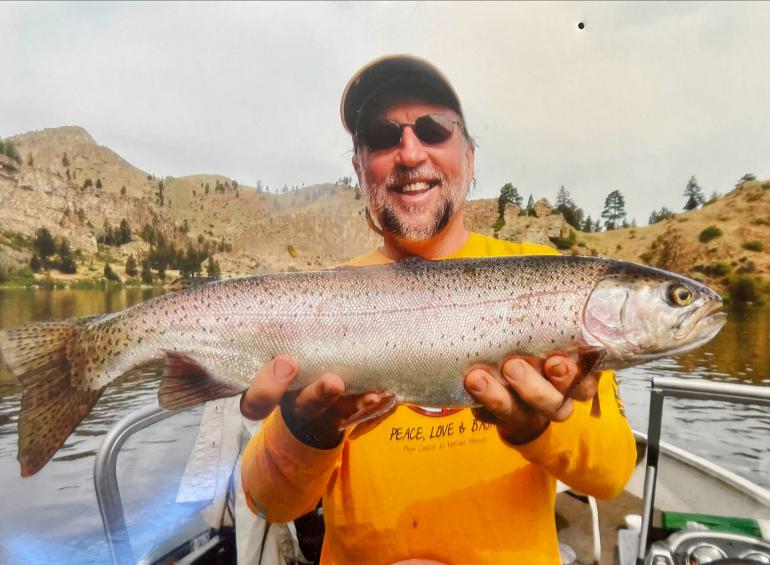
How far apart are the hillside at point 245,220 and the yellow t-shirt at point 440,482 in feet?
4.50

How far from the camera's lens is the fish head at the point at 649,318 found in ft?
8.09

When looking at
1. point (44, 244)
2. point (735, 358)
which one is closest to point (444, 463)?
point (735, 358)

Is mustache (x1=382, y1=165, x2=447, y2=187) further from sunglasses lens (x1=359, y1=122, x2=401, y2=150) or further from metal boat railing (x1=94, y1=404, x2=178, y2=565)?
metal boat railing (x1=94, y1=404, x2=178, y2=565)

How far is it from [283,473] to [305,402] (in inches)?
18.9

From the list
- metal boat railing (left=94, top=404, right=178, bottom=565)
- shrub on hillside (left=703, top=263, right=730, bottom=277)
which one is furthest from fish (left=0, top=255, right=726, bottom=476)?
shrub on hillside (left=703, top=263, right=730, bottom=277)

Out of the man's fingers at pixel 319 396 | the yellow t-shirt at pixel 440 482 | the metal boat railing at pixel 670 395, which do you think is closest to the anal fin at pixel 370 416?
the man's fingers at pixel 319 396

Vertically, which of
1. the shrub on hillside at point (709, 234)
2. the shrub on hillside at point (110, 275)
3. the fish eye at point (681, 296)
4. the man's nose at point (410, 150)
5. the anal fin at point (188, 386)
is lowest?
the shrub on hillside at point (110, 275)

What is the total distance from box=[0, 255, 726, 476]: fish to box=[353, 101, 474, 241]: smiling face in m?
0.76

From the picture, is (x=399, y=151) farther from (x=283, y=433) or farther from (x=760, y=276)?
(x=760, y=276)

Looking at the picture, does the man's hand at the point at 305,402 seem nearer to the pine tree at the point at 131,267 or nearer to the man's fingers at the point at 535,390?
the man's fingers at the point at 535,390

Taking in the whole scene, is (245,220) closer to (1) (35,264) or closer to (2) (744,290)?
(1) (35,264)

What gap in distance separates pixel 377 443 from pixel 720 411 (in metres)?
20.3

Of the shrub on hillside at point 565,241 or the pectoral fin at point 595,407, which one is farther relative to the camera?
the shrub on hillside at point 565,241

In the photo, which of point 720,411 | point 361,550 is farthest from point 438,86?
point 720,411
